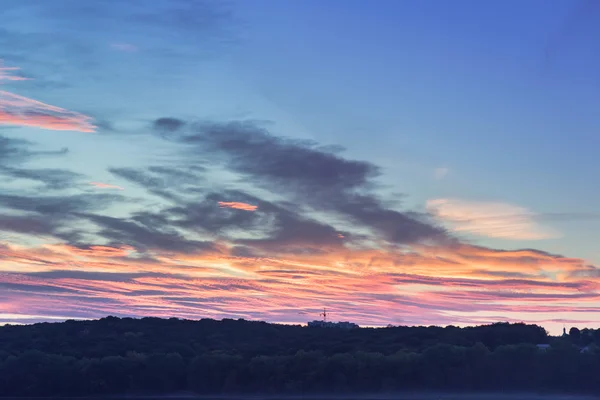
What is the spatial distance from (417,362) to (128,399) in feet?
237

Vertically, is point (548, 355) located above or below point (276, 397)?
above

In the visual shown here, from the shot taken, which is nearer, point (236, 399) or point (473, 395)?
point (473, 395)

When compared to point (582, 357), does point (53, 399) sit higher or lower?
lower

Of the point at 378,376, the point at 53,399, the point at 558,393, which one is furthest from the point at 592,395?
the point at 53,399

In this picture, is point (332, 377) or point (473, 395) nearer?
point (473, 395)

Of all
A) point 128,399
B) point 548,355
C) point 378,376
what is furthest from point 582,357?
point 128,399

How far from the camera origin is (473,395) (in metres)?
184

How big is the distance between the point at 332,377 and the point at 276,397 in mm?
14804

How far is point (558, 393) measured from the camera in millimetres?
187500

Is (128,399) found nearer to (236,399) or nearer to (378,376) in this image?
(236,399)

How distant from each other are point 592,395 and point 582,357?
10.6 metres

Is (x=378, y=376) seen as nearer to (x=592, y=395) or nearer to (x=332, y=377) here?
(x=332, y=377)

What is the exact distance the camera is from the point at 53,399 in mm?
198500

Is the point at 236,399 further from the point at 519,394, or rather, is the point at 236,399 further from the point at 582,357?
the point at 582,357
